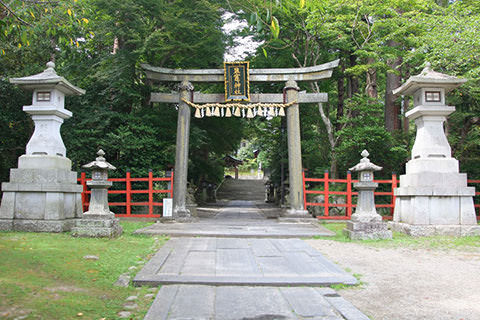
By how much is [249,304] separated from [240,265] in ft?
5.51

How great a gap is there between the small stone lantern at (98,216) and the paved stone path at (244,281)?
5.05ft

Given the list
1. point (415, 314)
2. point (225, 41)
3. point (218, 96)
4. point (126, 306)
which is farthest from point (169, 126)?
point (415, 314)

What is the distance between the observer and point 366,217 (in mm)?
7902

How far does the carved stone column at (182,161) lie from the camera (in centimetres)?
1095

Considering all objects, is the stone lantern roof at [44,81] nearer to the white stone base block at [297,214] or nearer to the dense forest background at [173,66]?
the dense forest background at [173,66]

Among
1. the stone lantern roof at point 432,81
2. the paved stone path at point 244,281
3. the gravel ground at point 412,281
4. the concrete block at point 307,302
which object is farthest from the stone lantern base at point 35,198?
the stone lantern roof at point 432,81

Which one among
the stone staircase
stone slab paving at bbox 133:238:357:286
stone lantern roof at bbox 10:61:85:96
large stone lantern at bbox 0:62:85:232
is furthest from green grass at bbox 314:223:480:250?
the stone staircase

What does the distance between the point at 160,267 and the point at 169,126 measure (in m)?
9.30

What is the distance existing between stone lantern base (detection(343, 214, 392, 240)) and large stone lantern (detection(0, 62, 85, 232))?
6791mm

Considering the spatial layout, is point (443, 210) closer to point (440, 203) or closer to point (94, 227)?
point (440, 203)

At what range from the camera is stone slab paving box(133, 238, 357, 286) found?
4.39 metres

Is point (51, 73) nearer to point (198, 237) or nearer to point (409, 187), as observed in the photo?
point (198, 237)

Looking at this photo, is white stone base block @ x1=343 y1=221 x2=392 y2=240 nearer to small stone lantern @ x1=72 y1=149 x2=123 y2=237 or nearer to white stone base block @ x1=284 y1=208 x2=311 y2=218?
white stone base block @ x1=284 y1=208 x2=311 y2=218

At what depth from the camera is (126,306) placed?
11.8ft
